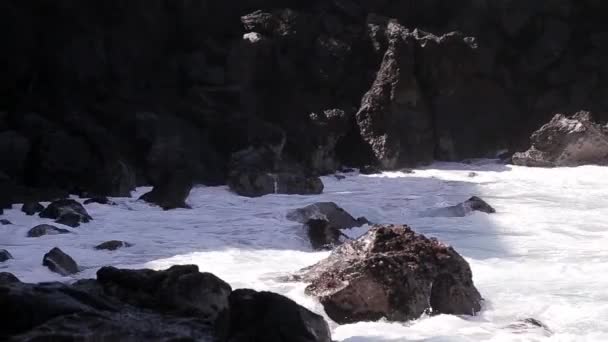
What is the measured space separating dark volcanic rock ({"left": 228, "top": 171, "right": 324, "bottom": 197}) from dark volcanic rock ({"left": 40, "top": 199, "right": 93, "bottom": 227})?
3448 mm

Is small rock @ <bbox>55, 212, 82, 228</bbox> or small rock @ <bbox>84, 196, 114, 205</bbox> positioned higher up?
small rock @ <bbox>84, 196, 114, 205</bbox>

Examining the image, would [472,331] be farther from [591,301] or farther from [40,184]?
[40,184]

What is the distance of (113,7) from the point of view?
50.6 feet

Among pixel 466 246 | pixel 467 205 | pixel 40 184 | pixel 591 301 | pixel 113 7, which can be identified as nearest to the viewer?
pixel 591 301

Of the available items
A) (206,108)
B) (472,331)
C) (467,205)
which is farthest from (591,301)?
(206,108)

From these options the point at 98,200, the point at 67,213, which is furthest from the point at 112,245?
the point at 98,200

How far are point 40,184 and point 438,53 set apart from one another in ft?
31.2

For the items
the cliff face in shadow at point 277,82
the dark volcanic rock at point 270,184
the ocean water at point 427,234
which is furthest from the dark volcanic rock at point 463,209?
the cliff face in shadow at point 277,82

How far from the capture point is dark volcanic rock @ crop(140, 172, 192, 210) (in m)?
11.2

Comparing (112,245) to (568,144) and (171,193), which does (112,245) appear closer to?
(171,193)

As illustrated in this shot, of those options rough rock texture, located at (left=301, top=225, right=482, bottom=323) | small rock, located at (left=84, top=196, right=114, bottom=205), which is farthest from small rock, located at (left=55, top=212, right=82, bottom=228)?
rough rock texture, located at (left=301, top=225, right=482, bottom=323)

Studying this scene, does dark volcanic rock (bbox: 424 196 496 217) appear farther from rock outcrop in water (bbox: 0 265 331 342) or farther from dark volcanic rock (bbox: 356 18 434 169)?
rock outcrop in water (bbox: 0 265 331 342)

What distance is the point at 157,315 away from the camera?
4.44 meters

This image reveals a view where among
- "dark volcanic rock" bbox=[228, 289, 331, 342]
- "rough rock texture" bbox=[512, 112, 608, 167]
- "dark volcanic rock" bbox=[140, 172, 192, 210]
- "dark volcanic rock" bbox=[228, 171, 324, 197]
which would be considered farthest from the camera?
"rough rock texture" bbox=[512, 112, 608, 167]
